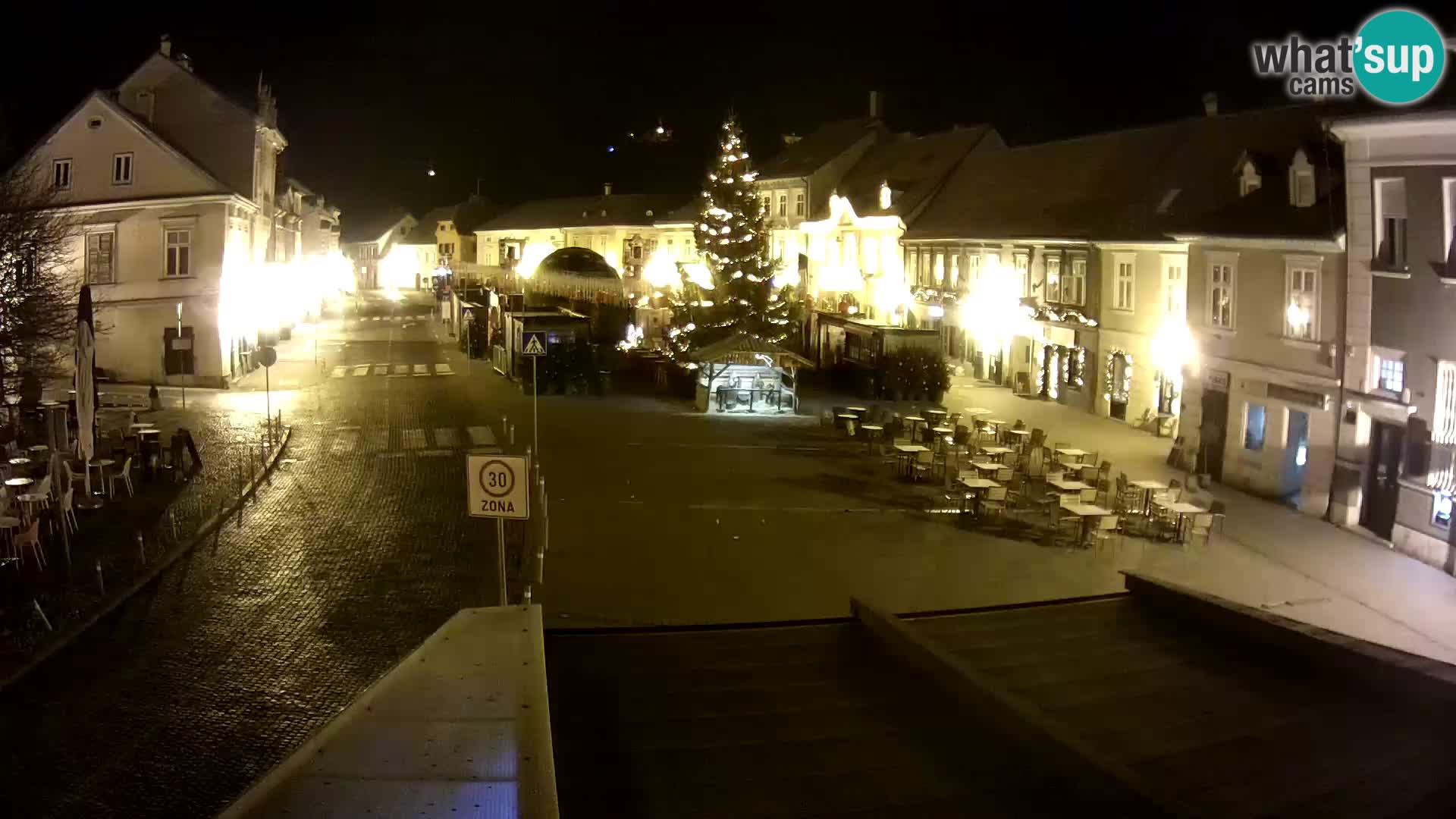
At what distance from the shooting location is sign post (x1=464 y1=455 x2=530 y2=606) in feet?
36.6

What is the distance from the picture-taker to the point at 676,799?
262 inches

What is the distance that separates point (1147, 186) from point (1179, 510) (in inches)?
763

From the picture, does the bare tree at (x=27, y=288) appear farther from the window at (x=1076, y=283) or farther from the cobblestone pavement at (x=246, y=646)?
the window at (x=1076, y=283)

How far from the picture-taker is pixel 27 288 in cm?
2273

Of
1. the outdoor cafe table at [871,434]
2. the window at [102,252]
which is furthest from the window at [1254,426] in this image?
the window at [102,252]

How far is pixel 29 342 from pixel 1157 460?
2456 cm

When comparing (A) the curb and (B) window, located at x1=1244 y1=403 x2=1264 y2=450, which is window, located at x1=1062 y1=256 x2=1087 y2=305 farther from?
(A) the curb

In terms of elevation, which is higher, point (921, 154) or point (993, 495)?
point (921, 154)

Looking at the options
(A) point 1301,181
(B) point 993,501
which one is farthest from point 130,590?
(A) point 1301,181

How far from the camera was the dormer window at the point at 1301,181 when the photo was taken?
23688 mm

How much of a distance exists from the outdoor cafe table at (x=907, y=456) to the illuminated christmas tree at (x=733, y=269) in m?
18.0

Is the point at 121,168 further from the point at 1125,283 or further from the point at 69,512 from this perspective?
the point at 1125,283

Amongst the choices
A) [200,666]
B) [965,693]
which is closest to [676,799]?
[965,693]

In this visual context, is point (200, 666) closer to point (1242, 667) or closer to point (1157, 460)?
point (1242, 667)
